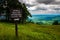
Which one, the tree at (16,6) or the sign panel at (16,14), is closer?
the sign panel at (16,14)

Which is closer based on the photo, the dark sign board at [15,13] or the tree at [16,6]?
the dark sign board at [15,13]

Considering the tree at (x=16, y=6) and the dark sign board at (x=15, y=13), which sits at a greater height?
the dark sign board at (x=15, y=13)

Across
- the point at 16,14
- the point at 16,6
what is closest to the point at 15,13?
the point at 16,14

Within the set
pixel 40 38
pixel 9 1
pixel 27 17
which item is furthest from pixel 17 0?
pixel 40 38

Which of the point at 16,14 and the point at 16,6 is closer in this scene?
the point at 16,14

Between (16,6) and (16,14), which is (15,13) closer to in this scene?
(16,14)

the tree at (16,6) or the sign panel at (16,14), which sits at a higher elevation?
the sign panel at (16,14)

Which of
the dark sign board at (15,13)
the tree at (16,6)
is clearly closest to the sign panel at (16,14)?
the dark sign board at (15,13)

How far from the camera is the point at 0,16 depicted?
4812 centimetres

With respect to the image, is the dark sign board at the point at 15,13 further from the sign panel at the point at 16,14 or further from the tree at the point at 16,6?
the tree at the point at 16,6

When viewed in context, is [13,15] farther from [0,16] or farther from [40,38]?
[0,16]

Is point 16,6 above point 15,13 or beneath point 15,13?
beneath

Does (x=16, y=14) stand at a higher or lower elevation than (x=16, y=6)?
higher

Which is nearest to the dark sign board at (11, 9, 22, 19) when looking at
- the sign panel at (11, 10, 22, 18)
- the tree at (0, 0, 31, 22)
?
the sign panel at (11, 10, 22, 18)
